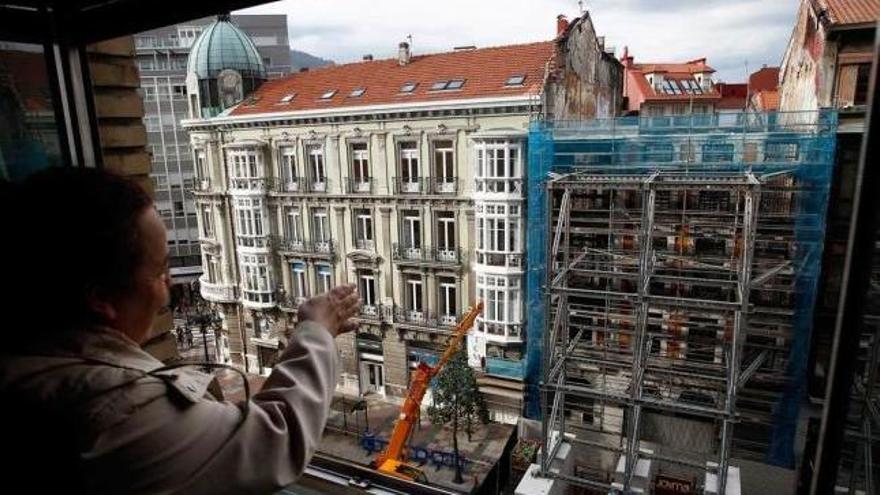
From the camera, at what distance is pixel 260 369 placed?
961 centimetres

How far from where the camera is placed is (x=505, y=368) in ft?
23.8

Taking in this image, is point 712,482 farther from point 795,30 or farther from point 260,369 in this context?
point 260,369

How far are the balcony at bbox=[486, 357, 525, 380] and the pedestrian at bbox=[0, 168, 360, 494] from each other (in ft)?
22.4

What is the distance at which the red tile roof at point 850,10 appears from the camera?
16.8 ft

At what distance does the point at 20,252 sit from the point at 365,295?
309 inches

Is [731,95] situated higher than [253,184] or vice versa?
[731,95]

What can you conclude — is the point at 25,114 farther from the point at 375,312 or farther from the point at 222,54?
the point at 222,54

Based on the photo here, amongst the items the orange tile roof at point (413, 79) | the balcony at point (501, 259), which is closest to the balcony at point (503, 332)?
the balcony at point (501, 259)

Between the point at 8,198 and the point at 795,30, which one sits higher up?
the point at 795,30

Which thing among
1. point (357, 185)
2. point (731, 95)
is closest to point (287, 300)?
point (357, 185)

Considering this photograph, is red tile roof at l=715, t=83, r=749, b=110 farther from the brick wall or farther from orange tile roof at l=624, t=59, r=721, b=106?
the brick wall

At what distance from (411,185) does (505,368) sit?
9.09 feet

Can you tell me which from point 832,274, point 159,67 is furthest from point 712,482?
point 159,67

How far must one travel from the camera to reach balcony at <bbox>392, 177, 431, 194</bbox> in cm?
746
